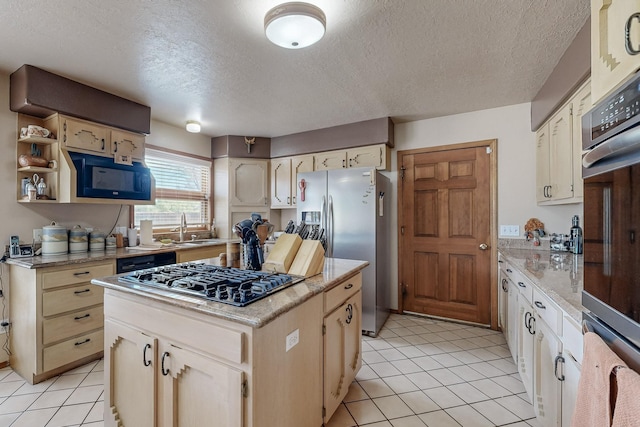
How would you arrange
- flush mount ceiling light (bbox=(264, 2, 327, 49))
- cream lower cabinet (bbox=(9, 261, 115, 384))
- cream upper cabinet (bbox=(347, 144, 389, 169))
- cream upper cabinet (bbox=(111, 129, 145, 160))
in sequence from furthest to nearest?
cream upper cabinet (bbox=(347, 144, 389, 169)) < cream upper cabinet (bbox=(111, 129, 145, 160)) < cream lower cabinet (bbox=(9, 261, 115, 384)) < flush mount ceiling light (bbox=(264, 2, 327, 49))

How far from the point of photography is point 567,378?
121cm

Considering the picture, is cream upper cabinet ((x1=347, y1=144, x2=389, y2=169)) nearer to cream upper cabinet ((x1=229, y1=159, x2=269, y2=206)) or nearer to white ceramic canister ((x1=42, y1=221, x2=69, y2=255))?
cream upper cabinet ((x1=229, y1=159, x2=269, y2=206))

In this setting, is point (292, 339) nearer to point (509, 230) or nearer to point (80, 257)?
point (80, 257)

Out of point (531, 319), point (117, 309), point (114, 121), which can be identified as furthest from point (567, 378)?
point (114, 121)

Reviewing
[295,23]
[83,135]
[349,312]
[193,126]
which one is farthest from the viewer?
[193,126]

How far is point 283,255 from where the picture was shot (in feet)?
5.50

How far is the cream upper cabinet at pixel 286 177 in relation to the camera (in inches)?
156

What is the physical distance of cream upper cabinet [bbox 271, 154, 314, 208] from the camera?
13.0 feet

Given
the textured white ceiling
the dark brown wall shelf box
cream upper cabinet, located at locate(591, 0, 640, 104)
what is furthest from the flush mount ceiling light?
the dark brown wall shelf box

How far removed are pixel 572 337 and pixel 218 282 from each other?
155 centimetres

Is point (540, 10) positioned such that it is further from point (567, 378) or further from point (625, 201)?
point (567, 378)

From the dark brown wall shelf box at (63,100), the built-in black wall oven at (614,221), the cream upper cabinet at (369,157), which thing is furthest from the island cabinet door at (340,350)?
the dark brown wall shelf box at (63,100)

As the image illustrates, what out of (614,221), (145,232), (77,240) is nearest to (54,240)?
(77,240)

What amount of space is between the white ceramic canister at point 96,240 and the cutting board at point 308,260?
222cm
